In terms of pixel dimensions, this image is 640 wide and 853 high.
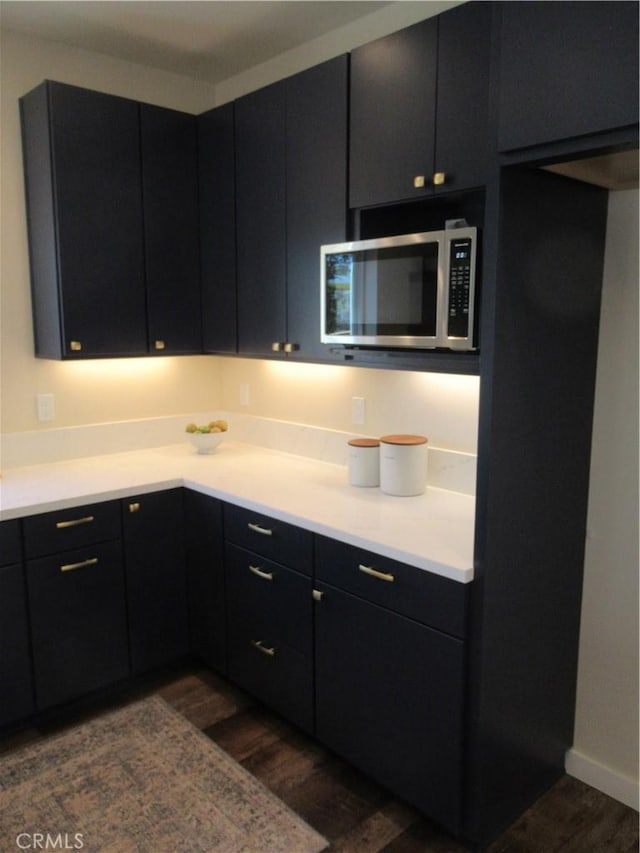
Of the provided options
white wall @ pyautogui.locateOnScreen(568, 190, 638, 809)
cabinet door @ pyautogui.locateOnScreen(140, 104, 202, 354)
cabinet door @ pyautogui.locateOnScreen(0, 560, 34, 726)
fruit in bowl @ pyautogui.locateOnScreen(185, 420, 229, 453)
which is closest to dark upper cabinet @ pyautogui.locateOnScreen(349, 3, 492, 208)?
white wall @ pyautogui.locateOnScreen(568, 190, 638, 809)

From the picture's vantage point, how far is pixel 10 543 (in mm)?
2346

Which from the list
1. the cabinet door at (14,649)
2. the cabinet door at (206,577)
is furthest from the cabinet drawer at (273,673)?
the cabinet door at (14,649)

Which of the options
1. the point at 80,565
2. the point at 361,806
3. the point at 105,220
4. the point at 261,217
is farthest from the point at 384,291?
the point at 361,806

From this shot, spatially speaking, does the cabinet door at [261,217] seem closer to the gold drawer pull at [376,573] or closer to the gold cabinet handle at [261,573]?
the gold cabinet handle at [261,573]

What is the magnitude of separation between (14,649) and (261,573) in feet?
3.04

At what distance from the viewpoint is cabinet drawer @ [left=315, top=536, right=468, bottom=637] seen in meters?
1.81

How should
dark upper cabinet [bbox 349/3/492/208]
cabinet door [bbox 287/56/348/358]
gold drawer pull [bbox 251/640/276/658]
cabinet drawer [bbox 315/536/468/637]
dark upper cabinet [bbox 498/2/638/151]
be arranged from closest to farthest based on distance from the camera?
dark upper cabinet [bbox 498/2/638/151], cabinet drawer [bbox 315/536/468/637], dark upper cabinet [bbox 349/3/492/208], cabinet door [bbox 287/56/348/358], gold drawer pull [bbox 251/640/276/658]

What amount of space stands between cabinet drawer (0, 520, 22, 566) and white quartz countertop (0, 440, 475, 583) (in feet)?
0.11

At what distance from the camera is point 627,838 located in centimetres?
200

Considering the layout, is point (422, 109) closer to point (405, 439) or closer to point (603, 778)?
point (405, 439)

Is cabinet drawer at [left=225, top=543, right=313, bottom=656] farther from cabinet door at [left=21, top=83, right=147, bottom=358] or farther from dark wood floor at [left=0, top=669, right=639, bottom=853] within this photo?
cabinet door at [left=21, top=83, right=147, bottom=358]

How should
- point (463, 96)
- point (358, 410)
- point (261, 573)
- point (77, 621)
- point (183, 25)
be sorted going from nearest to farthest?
point (463, 96) < point (261, 573) < point (77, 621) < point (183, 25) < point (358, 410)

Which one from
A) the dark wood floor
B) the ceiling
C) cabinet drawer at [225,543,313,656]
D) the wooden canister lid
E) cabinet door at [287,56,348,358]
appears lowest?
the dark wood floor

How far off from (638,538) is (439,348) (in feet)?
2.77
